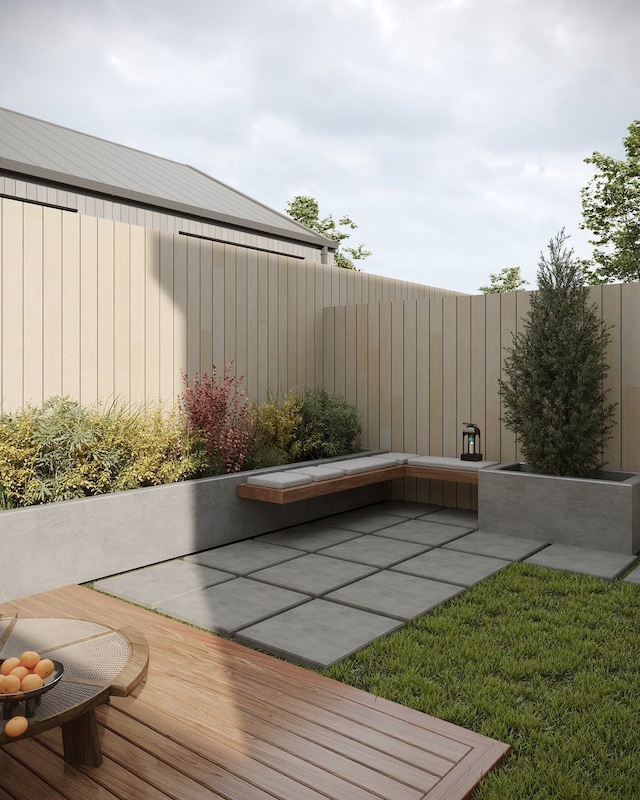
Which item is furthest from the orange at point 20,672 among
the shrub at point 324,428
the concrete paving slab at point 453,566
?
the shrub at point 324,428

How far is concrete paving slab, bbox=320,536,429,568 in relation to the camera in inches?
166

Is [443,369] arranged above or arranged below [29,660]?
above

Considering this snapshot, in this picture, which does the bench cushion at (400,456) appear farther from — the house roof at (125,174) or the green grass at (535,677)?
the house roof at (125,174)

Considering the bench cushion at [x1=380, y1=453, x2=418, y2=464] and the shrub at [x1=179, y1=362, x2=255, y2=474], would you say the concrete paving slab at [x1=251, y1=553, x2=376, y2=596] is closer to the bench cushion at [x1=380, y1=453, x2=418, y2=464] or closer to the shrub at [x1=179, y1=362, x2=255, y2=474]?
the shrub at [x1=179, y1=362, x2=255, y2=474]

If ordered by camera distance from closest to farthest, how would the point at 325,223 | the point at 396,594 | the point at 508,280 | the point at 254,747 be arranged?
the point at 254,747 → the point at 396,594 → the point at 325,223 → the point at 508,280

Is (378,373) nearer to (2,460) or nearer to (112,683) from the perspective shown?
(2,460)

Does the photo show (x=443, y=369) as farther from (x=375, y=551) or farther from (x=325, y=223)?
(x=325, y=223)

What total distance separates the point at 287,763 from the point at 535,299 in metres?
4.10

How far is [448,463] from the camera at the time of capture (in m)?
5.45

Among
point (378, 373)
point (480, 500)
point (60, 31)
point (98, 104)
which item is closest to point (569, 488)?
point (480, 500)

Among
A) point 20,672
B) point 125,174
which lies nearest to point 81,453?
point 20,672

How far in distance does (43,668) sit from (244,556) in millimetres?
2587

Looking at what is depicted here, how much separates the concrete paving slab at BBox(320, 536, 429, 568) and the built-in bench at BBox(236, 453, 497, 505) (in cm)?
46

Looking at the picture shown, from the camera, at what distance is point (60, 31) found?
6633 mm
